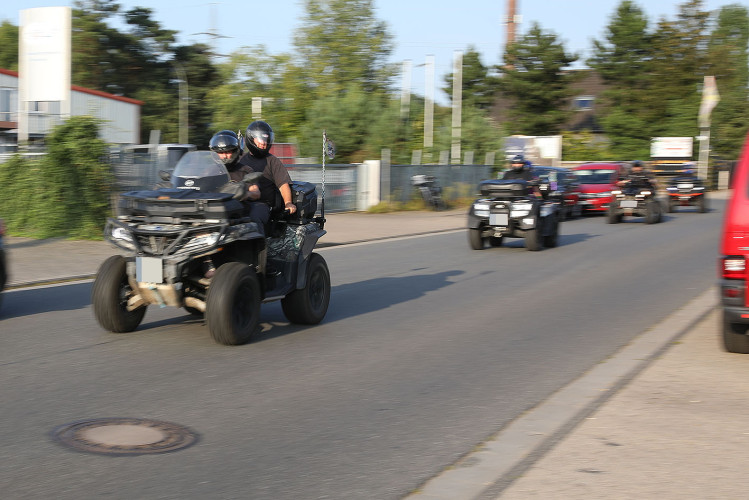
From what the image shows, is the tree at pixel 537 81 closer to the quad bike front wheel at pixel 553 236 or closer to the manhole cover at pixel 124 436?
the quad bike front wheel at pixel 553 236

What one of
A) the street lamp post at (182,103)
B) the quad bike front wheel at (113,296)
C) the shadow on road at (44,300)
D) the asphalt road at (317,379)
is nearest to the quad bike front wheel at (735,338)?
the asphalt road at (317,379)

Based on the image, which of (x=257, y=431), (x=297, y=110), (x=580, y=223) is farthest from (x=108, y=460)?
(x=297, y=110)

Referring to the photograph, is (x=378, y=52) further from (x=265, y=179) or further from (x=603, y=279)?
(x=265, y=179)

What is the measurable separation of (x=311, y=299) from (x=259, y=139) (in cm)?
165

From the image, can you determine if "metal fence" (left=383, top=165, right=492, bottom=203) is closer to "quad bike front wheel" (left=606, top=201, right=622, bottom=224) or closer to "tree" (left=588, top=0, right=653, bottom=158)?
"quad bike front wheel" (left=606, top=201, right=622, bottom=224)

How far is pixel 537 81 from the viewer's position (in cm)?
6912

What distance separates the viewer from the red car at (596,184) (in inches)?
1129

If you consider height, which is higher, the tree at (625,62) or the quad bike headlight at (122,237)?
the tree at (625,62)

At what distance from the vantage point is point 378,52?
67.2 meters

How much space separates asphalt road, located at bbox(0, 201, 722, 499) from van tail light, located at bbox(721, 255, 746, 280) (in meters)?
1.24

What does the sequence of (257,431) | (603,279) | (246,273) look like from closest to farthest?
(257,431)
(246,273)
(603,279)

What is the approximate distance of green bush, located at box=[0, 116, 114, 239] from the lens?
57.7 ft

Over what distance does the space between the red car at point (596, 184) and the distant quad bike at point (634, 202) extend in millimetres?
2005

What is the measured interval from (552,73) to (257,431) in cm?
6699
